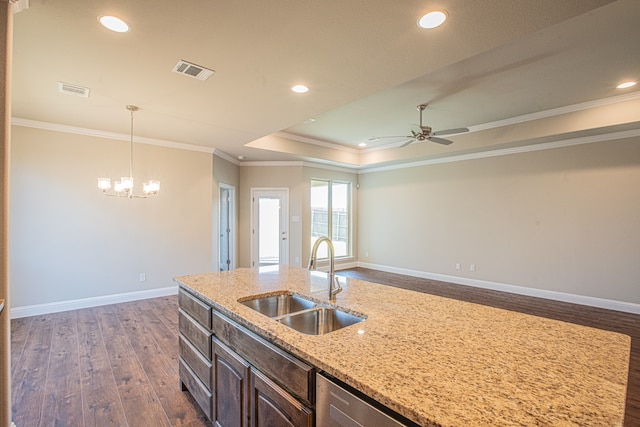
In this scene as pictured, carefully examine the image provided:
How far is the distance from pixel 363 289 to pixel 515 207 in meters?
4.77

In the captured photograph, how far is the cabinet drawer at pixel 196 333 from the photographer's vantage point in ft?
6.56

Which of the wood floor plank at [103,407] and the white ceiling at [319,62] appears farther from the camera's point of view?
the wood floor plank at [103,407]

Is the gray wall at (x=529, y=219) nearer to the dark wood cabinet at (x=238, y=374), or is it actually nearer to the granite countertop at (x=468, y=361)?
the granite countertop at (x=468, y=361)

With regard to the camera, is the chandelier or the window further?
the window

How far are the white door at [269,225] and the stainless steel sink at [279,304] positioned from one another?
16.2 ft

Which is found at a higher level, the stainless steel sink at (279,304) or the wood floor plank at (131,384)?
the stainless steel sink at (279,304)

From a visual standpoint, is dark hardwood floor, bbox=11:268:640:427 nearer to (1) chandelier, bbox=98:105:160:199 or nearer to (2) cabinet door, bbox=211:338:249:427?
(2) cabinet door, bbox=211:338:249:427

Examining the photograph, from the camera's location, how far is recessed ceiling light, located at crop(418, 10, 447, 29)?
1.93 metres

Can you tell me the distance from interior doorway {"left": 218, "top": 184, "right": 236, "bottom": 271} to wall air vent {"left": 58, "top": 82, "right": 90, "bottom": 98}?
3644 millimetres

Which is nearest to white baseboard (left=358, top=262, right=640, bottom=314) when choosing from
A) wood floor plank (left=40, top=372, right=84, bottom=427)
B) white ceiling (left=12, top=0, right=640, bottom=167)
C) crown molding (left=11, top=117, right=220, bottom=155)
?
white ceiling (left=12, top=0, right=640, bottom=167)

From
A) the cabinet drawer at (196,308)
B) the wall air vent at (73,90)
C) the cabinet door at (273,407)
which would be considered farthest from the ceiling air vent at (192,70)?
the cabinet door at (273,407)

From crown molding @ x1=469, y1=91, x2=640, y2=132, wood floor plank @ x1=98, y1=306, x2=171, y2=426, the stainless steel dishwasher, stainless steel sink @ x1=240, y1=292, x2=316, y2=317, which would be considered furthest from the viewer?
crown molding @ x1=469, y1=91, x2=640, y2=132

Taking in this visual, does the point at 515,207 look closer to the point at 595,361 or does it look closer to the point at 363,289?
the point at 363,289

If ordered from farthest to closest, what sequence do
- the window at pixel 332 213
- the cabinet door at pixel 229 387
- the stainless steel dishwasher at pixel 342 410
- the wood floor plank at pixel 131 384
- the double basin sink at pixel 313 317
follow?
the window at pixel 332 213
the wood floor plank at pixel 131 384
the double basin sink at pixel 313 317
the cabinet door at pixel 229 387
the stainless steel dishwasher at pixel 342 410
